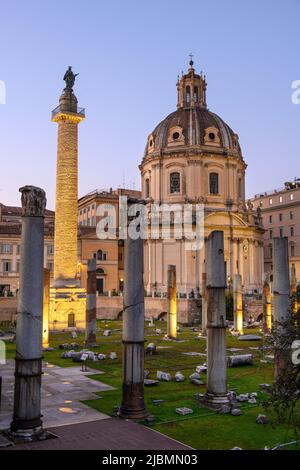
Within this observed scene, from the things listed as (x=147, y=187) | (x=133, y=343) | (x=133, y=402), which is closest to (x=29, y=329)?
(x=133, y=343)

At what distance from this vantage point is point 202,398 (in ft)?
49.2

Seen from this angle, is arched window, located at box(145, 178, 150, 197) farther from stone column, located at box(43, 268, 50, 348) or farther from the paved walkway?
the paved walkway

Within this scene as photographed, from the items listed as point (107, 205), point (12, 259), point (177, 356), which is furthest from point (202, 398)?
point (107, 205)

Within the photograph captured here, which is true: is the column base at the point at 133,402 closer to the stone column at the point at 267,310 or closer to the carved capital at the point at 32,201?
the carved capital at the point at 32,201

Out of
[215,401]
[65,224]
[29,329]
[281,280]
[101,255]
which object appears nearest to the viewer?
[29,329]

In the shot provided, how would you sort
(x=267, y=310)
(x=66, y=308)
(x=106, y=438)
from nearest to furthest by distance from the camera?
(x=106, y=438) → (x=267, y=310) → (x=66, y=308)

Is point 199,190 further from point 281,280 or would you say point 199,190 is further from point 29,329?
point 29,329

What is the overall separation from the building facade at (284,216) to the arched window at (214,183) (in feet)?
41.0

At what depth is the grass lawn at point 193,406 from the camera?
11.5m

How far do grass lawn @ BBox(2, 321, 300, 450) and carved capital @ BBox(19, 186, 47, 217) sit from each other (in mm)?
5911

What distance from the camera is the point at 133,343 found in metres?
13.2

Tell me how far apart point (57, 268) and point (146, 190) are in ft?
97.4

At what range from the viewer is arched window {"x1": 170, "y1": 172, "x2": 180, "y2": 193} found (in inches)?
2381

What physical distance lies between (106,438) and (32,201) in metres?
5.84
